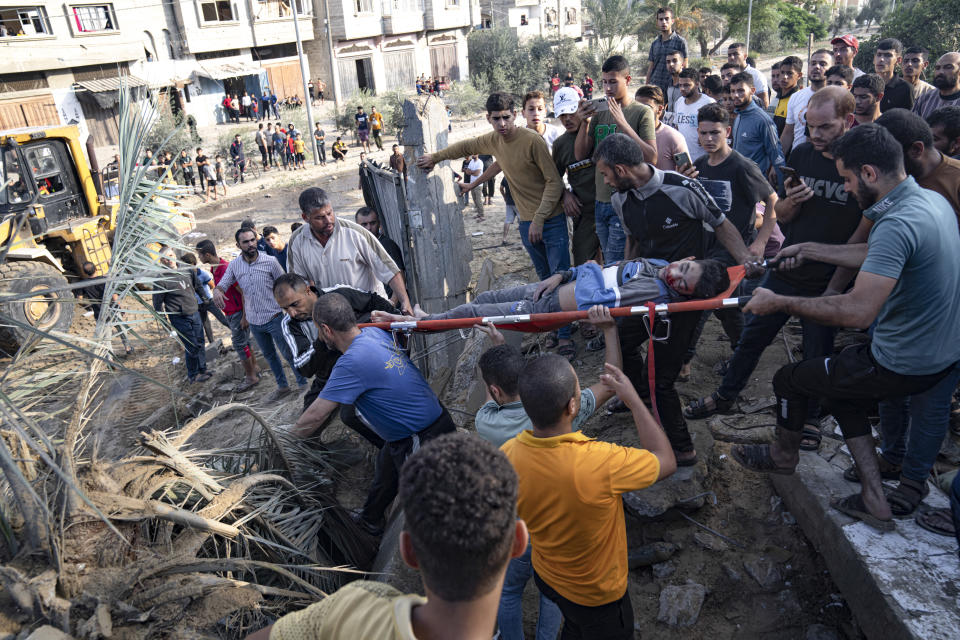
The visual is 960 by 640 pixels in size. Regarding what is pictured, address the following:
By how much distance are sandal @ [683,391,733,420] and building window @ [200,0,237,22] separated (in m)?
33.2

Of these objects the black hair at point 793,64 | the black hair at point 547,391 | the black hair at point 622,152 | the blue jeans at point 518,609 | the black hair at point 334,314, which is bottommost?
the blue jeans at point 518,609

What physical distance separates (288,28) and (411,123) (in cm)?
3203

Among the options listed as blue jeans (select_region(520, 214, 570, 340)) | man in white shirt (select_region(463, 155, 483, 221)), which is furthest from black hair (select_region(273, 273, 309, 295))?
man in white shirt (select_region(463, 155, 483, 221))

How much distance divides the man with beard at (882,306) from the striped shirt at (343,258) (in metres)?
3.10

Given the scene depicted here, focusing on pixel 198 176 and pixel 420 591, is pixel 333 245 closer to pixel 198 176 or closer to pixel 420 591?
pixel 420 591

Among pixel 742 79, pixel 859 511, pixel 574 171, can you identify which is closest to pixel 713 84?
pixel 742 79

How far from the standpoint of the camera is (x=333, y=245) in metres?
5.29

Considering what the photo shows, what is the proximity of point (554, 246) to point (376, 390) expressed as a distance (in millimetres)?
2500

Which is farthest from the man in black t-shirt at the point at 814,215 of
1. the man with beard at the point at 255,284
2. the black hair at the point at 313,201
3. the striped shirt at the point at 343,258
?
the man with beard at the point at 255,284

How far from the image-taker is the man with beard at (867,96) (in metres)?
4.86

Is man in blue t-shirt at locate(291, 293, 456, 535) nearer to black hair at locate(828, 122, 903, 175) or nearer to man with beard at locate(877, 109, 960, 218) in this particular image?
black hair at locate(828, 122, 903, 175)

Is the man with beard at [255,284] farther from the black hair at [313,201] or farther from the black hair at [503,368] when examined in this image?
the black hair at [503,368]

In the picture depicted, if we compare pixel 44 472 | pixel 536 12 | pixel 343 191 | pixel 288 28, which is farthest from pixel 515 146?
pixel 536 12

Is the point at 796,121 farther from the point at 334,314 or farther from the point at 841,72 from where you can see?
the point at 334,314
